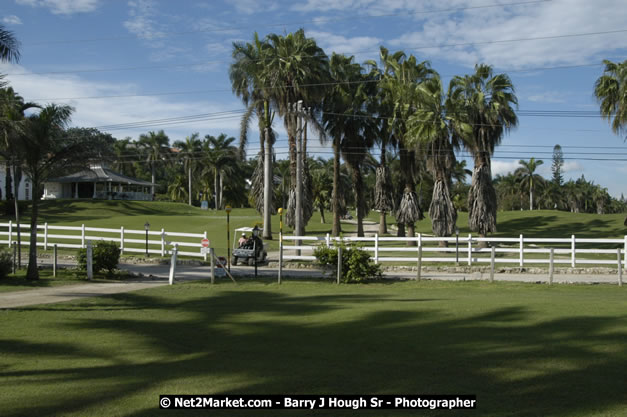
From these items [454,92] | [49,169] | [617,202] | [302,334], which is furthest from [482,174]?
[617,202]

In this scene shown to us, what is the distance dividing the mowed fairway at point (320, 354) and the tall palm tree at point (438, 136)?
70.4 feet

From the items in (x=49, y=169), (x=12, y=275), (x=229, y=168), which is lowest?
(x=12, y=275)

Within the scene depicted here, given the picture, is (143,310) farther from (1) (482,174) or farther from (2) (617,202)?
(2) (617,202)

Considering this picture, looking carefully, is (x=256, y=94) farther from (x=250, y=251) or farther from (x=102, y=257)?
(x=102, y=257)

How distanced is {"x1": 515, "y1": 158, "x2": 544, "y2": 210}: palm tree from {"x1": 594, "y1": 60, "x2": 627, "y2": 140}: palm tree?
5410 cm

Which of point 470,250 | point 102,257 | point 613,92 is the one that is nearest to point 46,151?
point 102,257

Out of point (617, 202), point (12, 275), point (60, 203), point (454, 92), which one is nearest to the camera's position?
point (12, 275)

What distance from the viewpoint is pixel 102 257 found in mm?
19266

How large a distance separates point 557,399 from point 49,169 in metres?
17.0

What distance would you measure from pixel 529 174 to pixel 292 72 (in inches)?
2579

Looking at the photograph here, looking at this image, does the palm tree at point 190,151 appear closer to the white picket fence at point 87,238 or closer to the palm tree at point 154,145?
the palm tree at point 154,145

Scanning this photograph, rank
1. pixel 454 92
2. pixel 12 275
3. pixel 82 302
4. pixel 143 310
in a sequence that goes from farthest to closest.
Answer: pixel 454 92 → pixel 12 275 → pixel 82 302 → pixel 143 310

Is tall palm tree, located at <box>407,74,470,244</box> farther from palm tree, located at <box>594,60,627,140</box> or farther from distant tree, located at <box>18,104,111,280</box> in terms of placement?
distant tree, located at <box>18,104,111,280</box>

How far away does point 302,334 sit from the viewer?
30.3 ft
